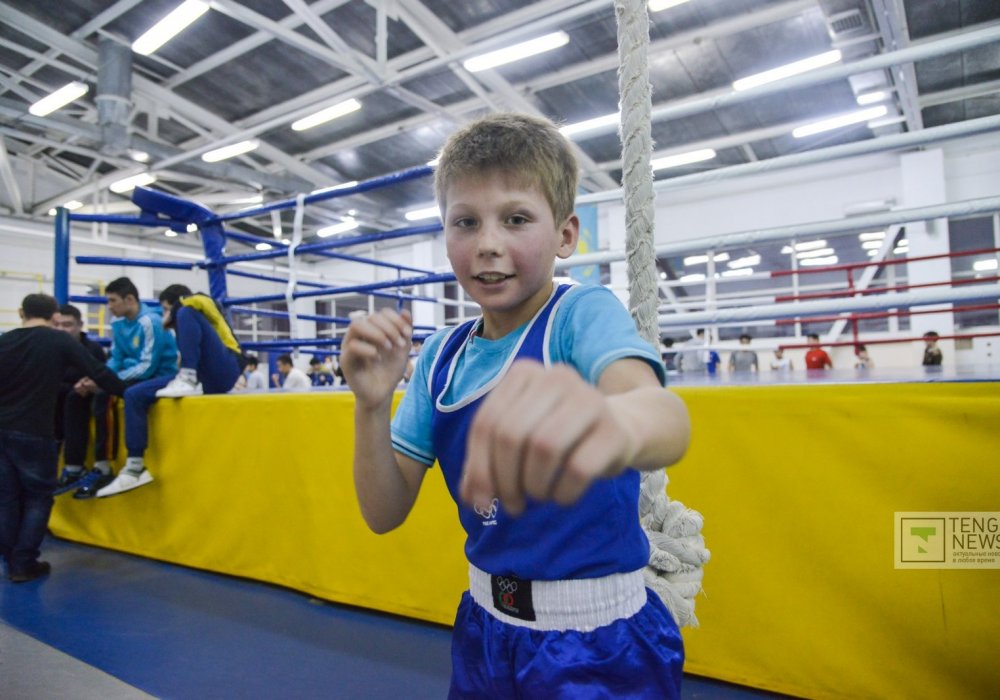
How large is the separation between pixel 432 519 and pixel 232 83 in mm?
8646

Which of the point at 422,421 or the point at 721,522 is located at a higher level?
the point at 422,421

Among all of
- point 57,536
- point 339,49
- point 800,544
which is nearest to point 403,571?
point 800,544

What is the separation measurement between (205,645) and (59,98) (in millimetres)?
8805

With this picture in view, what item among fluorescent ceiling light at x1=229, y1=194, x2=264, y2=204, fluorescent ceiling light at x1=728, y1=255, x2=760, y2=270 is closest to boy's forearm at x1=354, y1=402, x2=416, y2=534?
fluorescent ceiling light at x1=229, y1=194, x2=264, y2=204

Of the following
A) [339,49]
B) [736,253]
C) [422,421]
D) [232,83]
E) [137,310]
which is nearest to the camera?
[422,421]

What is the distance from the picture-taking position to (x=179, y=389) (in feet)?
8.74

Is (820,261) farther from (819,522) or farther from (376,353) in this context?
(376,353)

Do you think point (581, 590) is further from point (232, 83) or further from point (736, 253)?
point (736, 253)

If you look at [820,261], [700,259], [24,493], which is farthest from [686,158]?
[24,493]

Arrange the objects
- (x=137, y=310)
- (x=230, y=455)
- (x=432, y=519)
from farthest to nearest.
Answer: (x=137, y=310) → (x=230, y=455) → (x=432, y=519)

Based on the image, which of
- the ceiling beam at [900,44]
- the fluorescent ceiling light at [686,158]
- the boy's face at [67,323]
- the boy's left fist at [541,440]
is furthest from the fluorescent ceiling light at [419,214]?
the boy's left fist at [541,440]

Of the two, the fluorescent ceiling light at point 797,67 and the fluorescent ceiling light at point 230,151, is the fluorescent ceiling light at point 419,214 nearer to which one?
the fluorescent ceiling light at point 230,151

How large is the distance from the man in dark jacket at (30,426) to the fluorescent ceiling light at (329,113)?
20.9 ft

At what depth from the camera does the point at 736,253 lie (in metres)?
12.4
